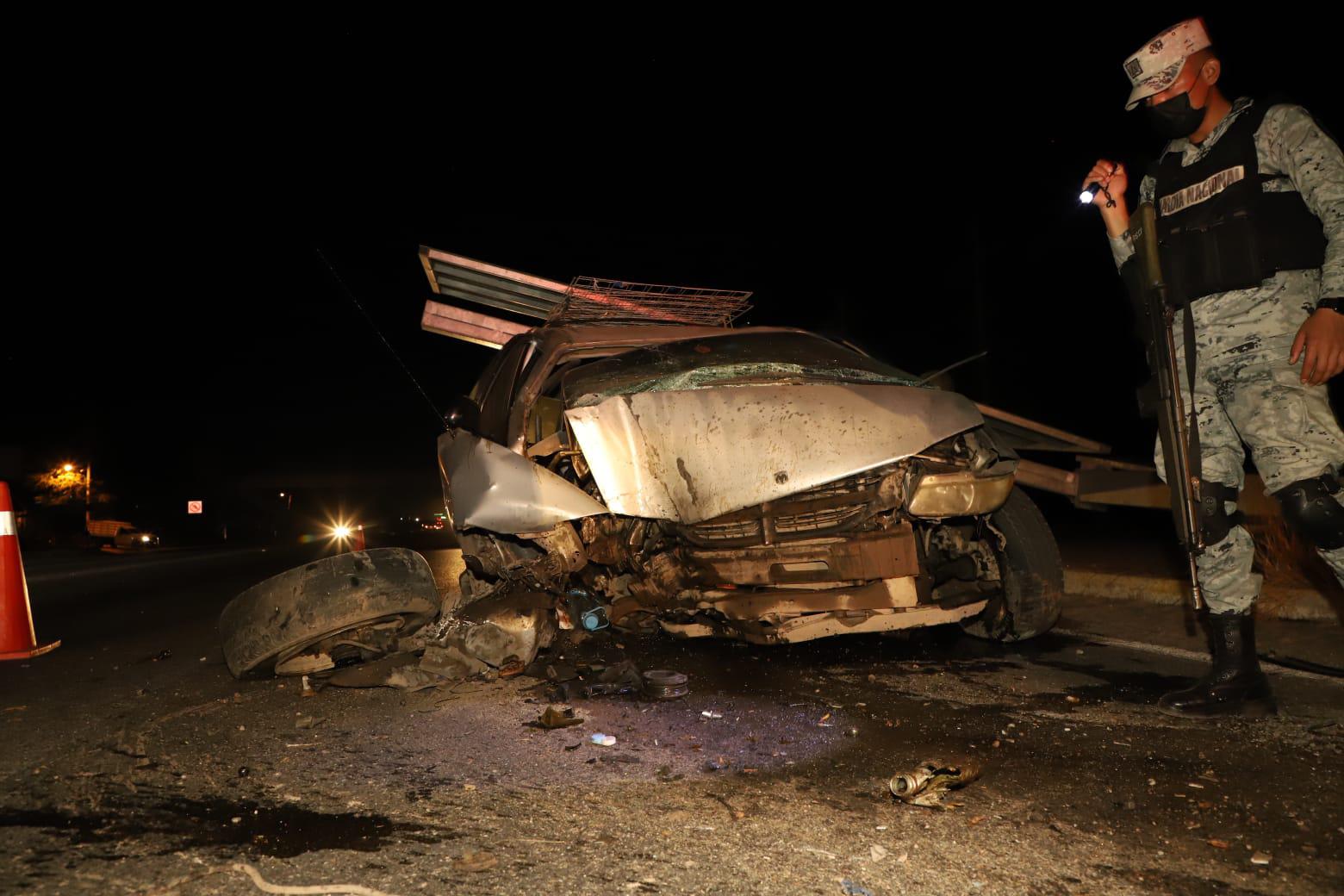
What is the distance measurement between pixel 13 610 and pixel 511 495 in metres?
3.25

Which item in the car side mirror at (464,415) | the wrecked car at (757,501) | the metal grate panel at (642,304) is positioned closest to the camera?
the wrecked car at (757,501)

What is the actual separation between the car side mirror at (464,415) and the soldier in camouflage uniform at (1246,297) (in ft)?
9.85

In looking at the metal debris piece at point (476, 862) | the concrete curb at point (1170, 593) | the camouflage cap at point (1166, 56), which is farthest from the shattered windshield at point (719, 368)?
the concrete curb at point (1170, 593)

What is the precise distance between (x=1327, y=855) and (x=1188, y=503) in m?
1.48

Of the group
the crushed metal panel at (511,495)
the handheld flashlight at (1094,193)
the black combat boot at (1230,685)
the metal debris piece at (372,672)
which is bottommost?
the black combat boot at (1230,685)

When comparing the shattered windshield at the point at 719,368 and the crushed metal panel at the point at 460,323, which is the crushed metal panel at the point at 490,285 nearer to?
the crushed metal panel at the point at 460,323

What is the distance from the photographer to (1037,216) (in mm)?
14984

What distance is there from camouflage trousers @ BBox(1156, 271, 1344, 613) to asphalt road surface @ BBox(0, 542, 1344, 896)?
52cm

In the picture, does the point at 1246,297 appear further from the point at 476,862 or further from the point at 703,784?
the point at 476,862

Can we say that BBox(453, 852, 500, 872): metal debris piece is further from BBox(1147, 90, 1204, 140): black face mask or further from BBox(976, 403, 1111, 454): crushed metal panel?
BBox(976, 403, 1111, 454): crushed metal panel

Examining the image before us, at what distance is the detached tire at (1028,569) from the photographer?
4105mm

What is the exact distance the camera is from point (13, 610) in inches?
195

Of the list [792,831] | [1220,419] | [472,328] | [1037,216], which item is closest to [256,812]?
[792,831]

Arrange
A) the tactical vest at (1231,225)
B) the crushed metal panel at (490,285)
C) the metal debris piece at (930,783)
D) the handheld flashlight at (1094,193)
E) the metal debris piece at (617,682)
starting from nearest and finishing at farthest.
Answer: the metal debris piece at (930,783) → the tactical vest at (1231,225) → the handheld flashlight at (1094,193) → the metal debris piece at (617,682) → the crushed metal panel at (490,285)
